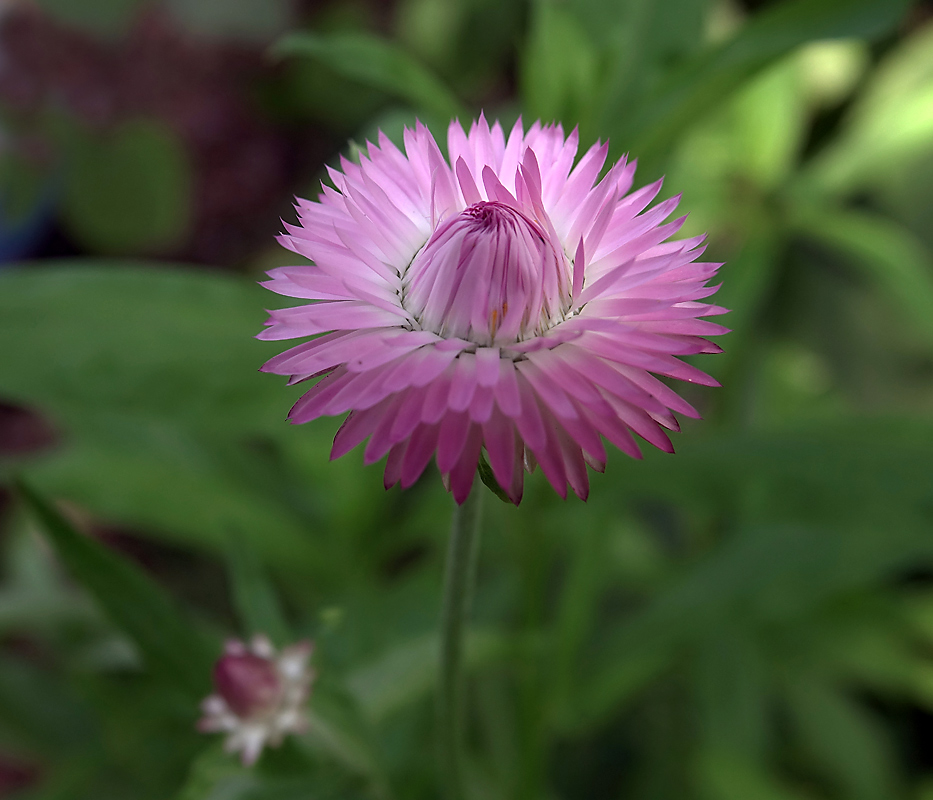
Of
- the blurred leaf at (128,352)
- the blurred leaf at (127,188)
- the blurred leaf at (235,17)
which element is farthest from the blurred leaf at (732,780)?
the blurred leaf at (235,17)

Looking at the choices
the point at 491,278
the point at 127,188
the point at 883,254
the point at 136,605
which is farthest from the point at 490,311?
the point at 127,188

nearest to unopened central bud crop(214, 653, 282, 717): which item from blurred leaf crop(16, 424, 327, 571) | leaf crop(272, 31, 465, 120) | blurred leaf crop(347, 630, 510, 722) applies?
blurred leaf crop(347, 630, 510, 722)

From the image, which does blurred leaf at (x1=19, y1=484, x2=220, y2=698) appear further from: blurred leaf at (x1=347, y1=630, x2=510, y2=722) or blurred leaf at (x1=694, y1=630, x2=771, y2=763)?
blurred leaf at (x1=694, y1=630, x2=771, y2=763)

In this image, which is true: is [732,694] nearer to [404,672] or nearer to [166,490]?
[404,672]

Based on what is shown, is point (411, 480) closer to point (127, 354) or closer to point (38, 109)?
point (127, 354)

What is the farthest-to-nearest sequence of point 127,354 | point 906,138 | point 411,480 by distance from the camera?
1. point 906,138
2. point 127,354
3. point 411,480

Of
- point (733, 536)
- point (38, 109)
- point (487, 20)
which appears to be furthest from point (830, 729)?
point (38, 109)
